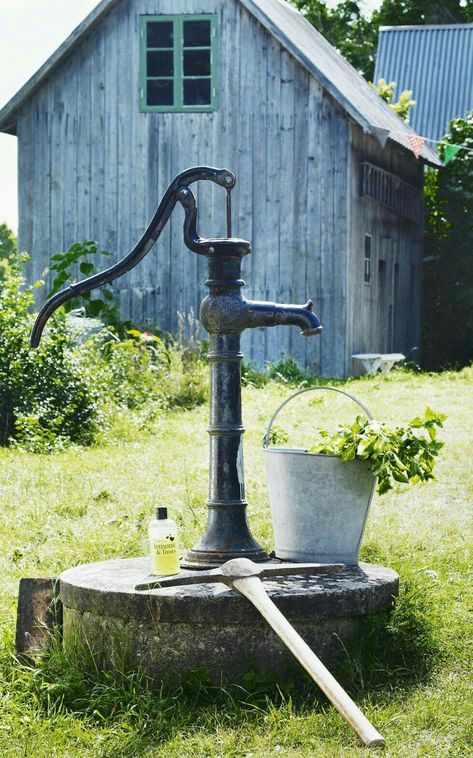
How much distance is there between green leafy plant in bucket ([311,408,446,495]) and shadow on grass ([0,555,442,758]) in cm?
48

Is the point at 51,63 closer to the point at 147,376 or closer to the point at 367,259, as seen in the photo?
the point at 367,259

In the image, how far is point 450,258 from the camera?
70.7 ft

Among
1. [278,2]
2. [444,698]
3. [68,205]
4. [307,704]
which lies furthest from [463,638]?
[278,2]

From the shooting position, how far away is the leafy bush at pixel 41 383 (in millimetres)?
9828

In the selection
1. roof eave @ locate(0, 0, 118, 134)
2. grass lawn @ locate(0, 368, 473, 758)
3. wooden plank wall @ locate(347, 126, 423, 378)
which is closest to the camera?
grass lawn @ locate(0, 368, 473, 758)

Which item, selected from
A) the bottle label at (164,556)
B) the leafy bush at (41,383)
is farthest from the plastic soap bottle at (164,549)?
the leafy bush at (41,383)

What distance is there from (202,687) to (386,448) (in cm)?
113

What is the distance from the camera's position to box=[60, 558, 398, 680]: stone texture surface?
3.95 metres

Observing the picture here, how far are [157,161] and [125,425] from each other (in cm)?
671

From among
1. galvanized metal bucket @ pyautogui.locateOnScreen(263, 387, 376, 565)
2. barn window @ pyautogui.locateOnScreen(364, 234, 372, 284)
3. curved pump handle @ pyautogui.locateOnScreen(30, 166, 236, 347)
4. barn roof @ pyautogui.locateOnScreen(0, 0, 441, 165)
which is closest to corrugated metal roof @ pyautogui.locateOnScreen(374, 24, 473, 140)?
barn roof @ pyautogui.locateOnScreen(0, 0, 441, 165)

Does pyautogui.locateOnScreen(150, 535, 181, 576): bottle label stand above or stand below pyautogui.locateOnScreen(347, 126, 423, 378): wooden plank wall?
below

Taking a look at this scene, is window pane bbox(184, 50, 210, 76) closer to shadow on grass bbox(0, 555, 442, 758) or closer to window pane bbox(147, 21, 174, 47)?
window pane bbox(147, 21, 174, 47)

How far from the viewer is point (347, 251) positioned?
15656 mm

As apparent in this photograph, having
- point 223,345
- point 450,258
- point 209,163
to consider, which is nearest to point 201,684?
point 223,345
